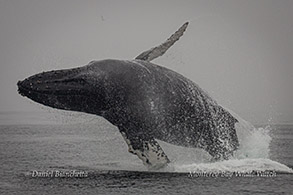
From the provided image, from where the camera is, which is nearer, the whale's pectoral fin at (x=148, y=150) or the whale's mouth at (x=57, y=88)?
the whale's mouth at (x=57, y=88)

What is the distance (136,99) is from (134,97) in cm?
7

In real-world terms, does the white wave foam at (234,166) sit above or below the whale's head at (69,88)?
below

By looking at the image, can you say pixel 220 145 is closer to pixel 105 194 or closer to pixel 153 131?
pixel 153 131

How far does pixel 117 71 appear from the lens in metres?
14.3

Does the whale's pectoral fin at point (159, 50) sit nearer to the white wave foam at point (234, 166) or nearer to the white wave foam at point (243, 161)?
the white wave foam at point (243, 161)

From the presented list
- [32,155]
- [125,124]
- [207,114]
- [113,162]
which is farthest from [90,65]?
[32,155]

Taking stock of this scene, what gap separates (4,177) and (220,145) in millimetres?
5837

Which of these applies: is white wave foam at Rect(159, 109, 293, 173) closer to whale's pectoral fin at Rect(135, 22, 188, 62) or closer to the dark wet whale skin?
the dark wet whale skin

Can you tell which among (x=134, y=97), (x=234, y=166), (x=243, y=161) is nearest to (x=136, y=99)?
(x=134, y=97)

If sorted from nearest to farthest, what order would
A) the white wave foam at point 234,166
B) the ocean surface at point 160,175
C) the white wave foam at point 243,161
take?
the ocean surface at point 160,175 → the white wave foam at point 234,166 → the white wave foam at point 243,161

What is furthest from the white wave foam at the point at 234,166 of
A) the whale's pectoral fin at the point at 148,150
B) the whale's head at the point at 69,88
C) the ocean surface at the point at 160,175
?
the whale's head at the point at 69,88

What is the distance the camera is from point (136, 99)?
46.5 ft

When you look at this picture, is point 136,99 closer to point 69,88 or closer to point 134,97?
point 134,97

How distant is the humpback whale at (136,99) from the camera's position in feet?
45.8
